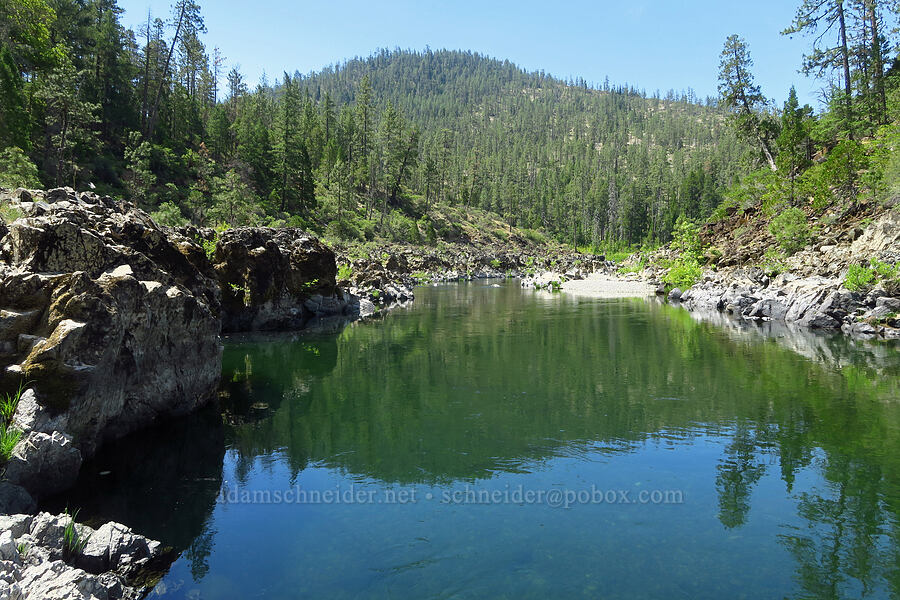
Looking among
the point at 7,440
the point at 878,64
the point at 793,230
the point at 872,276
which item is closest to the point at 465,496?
the point at 7,440

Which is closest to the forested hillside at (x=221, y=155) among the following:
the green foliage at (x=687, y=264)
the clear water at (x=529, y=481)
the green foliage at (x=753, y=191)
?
the green foliage at (x=753, y=191)

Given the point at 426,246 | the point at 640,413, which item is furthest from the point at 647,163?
the point at 640,413

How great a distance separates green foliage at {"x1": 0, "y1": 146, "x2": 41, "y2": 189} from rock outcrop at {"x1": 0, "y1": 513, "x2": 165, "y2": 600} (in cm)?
3023

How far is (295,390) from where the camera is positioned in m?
18.9

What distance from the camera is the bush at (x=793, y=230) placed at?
127 ft

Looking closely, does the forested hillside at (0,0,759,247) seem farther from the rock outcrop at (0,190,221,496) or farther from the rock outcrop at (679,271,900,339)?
the rock outcrop at (679,271,900,339)

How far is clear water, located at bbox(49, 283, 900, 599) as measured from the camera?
8.04 metres

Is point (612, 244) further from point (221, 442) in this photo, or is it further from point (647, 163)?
point (221, 442)

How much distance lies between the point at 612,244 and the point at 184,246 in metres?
109

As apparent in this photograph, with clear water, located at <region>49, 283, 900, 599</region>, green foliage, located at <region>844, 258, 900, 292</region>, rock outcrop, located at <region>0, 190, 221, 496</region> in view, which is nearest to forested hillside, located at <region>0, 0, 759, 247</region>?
rock outcrop, located at <region>0, 190, 221, 496</region>

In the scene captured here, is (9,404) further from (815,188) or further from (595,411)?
(815,188)

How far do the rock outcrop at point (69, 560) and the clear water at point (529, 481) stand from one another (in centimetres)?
53

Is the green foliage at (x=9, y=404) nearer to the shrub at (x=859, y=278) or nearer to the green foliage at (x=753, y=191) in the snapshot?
the shrub at (x=859, y=278)

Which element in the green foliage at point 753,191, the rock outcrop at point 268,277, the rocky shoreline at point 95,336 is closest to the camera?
the rocky shoreline at point 95,336
